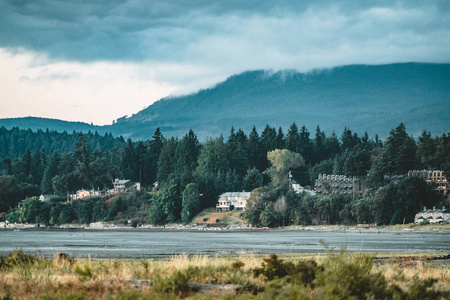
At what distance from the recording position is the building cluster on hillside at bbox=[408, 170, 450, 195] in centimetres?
12081

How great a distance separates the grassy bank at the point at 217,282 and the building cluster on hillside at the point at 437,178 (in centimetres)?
10543

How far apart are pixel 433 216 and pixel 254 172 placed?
60.3 meters

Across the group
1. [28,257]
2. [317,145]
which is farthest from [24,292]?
[317,145]

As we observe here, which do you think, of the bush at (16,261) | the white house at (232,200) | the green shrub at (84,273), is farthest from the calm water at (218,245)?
the white house at (232,200)

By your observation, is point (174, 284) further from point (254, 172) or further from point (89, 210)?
point (254, 172)

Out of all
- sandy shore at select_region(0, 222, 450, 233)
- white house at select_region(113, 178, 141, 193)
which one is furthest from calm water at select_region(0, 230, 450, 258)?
white house at select_region(113, 178, 141, 193)

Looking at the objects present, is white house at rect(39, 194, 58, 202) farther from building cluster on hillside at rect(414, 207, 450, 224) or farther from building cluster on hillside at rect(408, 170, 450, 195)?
building cluster on hillside at rect(414, 207, 450, 224)

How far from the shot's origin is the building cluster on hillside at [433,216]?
10688 centimetres

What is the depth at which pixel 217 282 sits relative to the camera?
58.4 feet

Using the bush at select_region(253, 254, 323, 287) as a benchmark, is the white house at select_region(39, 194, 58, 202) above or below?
below

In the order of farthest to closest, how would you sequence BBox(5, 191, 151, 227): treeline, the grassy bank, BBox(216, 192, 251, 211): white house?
BBox(5, 191, 151, 227): treeline
BBox(216, 192, 251, 211): white house
the grassy bank

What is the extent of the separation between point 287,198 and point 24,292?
4541 inches

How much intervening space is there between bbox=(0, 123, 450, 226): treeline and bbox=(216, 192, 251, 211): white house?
135 inches

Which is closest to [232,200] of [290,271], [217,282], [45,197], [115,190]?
[115,190]
